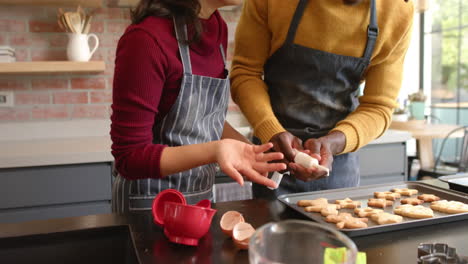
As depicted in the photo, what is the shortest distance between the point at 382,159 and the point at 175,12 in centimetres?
172

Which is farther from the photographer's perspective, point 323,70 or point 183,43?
point 323,70

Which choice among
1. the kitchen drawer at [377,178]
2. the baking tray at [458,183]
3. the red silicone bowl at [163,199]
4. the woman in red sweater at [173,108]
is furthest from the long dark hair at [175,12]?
the kitchen drawer at [377,178]

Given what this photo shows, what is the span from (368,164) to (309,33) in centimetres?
135

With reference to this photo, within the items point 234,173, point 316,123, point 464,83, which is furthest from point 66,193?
point 464,83

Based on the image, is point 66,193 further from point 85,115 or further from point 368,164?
point 368,164

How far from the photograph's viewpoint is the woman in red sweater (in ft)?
2.72

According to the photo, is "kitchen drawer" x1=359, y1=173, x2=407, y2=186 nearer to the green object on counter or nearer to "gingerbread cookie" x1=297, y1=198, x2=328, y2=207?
"gingerbread cookie" x1=297, y1=198, x2=328, y2=207

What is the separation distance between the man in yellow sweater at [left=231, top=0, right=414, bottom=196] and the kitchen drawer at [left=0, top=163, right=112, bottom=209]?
2.92ft

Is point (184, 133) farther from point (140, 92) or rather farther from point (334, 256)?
point (334, 256)

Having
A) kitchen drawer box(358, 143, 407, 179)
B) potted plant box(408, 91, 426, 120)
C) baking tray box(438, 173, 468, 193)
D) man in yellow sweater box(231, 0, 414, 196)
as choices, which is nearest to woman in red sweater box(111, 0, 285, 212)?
man in yellow sweater box(231, 0, 414, 196)

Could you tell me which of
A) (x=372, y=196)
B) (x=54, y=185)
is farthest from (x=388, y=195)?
(x=54, y=185)

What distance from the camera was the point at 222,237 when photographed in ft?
2.38

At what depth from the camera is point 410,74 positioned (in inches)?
204

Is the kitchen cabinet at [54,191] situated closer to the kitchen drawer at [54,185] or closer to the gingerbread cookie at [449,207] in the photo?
the kitchen drawer at [54,185]
